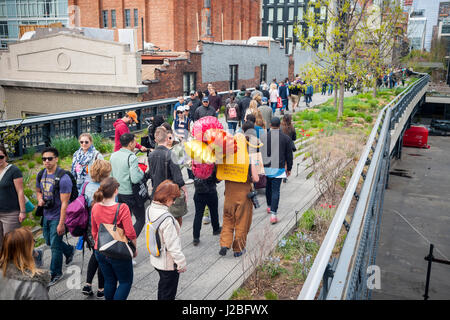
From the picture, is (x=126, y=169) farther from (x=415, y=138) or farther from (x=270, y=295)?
(x=415, y=138)

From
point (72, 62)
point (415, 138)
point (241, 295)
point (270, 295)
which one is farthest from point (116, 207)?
point (415, 138)

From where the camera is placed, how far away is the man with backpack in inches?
208

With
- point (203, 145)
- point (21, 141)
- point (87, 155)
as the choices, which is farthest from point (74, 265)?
point (21, 141)

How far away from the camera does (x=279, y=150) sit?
7.61m

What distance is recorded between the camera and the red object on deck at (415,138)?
41219 mm

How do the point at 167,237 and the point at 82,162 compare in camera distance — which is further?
the point at 82,162

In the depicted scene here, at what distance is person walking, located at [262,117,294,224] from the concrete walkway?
9.89 metres

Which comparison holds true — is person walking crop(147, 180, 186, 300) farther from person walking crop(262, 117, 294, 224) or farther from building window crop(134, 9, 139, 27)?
building window crop(134, 9, 139, 27)

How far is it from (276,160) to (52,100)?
19.9 metres

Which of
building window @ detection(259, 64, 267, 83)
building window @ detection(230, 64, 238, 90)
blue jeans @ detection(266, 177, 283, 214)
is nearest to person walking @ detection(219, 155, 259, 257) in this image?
blue jeans @ detection(266, 177, 283, 214)

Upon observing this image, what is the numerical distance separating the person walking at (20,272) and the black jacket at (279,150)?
4.96 meters
